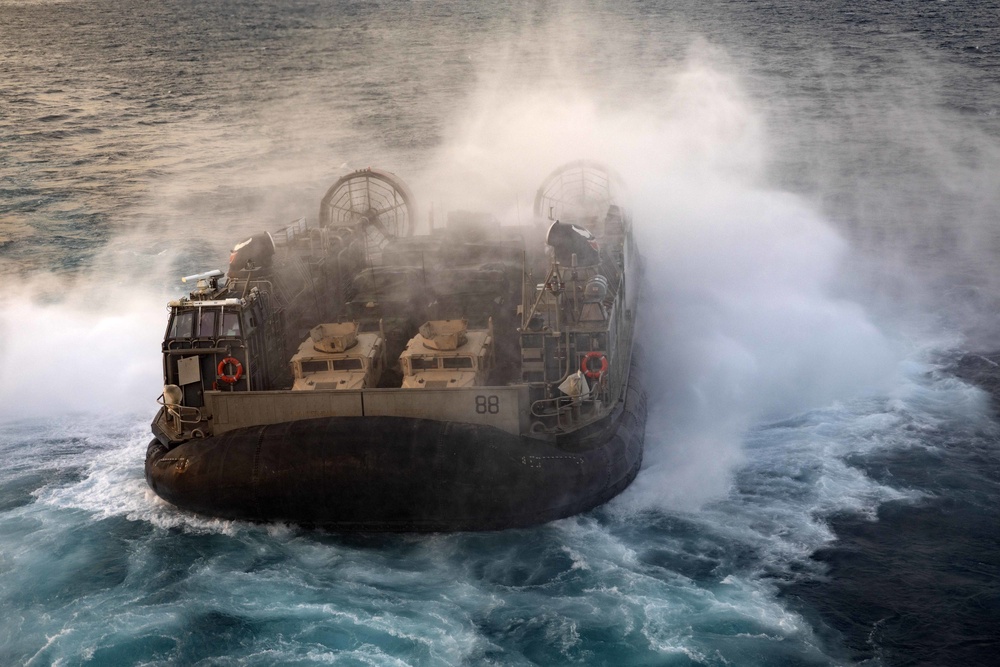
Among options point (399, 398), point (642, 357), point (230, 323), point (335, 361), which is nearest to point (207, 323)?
point (230, 323)

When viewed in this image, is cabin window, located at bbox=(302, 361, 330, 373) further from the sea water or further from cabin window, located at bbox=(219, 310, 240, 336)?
the sea water

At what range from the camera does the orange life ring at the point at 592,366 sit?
58.1 feet

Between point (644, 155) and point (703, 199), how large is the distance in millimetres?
5883

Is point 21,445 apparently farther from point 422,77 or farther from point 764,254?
point 422,77

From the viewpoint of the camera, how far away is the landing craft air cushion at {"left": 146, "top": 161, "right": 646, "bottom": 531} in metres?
15.9

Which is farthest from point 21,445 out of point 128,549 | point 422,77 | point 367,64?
point 367,64

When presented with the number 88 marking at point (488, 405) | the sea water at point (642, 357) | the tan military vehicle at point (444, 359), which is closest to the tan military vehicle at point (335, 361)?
the tan military vehicle at point (444, 359)

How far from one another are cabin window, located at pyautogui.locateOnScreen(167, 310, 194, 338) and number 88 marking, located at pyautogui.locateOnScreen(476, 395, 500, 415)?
509cm

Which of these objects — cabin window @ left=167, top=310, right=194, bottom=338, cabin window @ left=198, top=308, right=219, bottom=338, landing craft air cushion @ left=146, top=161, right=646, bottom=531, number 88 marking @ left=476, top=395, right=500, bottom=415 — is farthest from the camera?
cabin window @ left=167, top=310, right=194, bottom=338

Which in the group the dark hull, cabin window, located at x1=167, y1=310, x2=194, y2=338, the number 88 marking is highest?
cabin window, located at x1=167, y1=310, x2=194, y2=338

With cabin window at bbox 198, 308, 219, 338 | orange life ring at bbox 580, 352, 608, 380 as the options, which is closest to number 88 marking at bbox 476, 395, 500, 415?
orange life ring at bbox 580, 352, 608, 380

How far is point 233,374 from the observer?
17422mm

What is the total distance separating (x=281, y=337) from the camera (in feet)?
63.0

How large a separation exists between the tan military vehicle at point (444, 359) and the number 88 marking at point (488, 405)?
47cm
